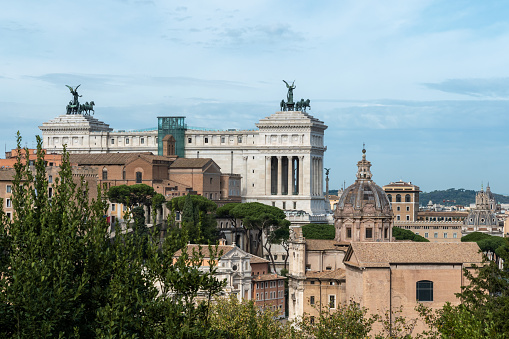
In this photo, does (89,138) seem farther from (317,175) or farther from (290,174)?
(317,175)

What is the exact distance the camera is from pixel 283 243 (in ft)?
350

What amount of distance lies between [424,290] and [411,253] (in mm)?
2611

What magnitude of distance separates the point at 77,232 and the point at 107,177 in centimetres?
8788

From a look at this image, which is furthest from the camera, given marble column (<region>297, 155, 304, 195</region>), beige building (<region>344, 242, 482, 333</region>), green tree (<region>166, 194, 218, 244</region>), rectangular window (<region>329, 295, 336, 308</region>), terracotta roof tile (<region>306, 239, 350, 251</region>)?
marble column (<region>297, 155, 304, 195</region>)

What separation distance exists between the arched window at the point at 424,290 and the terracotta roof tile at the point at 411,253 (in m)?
1.26

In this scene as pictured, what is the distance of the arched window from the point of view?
2525 inches

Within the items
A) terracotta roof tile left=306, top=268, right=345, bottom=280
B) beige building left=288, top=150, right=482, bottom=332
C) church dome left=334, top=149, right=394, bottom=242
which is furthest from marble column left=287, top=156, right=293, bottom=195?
terracotta roof tile left=306, top=268, right=345, bottom=280

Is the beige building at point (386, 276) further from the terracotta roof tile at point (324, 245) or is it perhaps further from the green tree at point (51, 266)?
the green tree at point (51, 266)

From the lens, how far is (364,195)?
271ft

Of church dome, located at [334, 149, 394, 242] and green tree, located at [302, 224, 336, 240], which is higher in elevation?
church dome, located at [334, 149, 394, 242]

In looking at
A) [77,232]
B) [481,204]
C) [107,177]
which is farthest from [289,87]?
[77,232]

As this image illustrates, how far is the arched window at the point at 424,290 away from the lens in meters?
64.1

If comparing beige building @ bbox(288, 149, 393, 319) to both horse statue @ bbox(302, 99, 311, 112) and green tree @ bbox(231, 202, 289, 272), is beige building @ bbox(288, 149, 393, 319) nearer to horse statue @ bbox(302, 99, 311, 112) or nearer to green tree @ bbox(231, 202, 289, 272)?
green tree @ bbox(231, 202, 289, 272)

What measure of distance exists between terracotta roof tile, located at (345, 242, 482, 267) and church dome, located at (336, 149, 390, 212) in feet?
48.5
